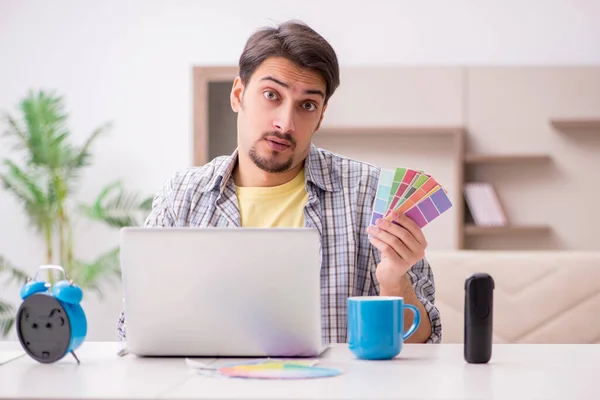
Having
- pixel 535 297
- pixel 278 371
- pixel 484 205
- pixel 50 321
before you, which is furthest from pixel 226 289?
pixel 484 205

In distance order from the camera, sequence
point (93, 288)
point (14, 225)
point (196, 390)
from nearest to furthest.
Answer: point (196, 390) < point (93, 288) < point (14, 225)

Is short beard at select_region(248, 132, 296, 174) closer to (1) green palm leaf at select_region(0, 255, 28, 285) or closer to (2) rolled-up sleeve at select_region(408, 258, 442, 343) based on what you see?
(2) rolled-up sleeve at select_region(408, 258, 442, 343)

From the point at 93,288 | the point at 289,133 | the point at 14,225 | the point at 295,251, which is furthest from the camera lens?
the point at 14,225

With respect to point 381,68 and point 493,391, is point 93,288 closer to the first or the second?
point 381,68

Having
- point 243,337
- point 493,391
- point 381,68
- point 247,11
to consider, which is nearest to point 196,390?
point 243,337

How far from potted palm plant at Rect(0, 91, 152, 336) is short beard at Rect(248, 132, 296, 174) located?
110 inches

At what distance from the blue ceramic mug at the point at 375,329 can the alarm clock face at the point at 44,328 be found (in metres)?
0.47

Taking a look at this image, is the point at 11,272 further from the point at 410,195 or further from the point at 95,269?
the point at 410,195

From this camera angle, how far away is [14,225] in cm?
531

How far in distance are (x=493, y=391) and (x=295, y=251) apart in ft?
1.27

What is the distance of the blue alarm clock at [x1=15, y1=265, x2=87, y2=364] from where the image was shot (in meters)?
1.42

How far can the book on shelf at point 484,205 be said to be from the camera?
4.51 metres

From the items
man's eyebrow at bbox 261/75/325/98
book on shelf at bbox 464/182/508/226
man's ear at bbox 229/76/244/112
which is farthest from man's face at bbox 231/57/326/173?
book on shelf at bbox 464/182/508/226

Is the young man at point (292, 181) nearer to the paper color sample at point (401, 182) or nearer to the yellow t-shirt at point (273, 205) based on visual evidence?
the yellow t-shirt at point (273, 205)
